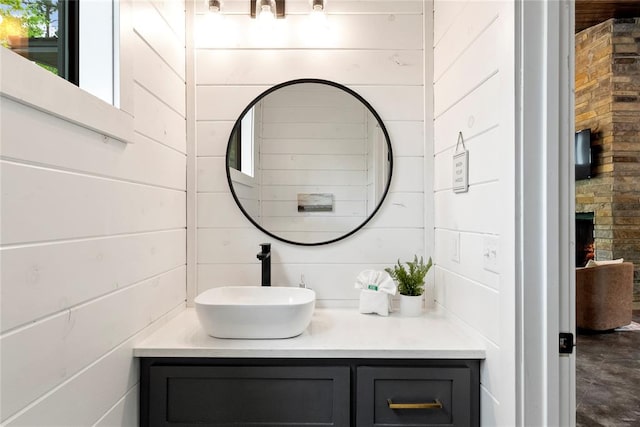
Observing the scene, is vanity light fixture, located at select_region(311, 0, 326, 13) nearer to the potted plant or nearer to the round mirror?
the round mirror

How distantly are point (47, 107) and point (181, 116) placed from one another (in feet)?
3.02

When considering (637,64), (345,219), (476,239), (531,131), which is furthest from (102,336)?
(637,64)

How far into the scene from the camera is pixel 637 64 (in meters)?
4.60

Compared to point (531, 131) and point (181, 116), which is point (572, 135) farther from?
point (181, 116)

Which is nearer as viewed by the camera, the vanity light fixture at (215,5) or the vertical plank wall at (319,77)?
the vanity light fixture at (215,5)

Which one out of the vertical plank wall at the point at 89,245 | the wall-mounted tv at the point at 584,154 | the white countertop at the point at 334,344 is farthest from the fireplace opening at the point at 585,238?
the vertical plank wall at the point at 89,245

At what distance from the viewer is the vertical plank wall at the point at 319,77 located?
177 cm

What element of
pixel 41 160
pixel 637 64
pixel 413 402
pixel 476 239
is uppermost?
pixel 637 64

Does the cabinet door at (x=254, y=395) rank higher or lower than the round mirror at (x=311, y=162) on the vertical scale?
lower

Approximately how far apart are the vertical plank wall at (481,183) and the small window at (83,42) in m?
1.12

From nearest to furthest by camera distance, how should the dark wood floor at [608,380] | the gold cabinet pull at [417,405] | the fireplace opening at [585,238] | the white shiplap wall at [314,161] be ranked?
the gold cabinet pull at [417,405] < the white shiplap wall at [314,161] < the dark wood floor at [608,380] < the fireplace opening at [585,238]

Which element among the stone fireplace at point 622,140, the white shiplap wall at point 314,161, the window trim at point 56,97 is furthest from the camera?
the stone fireplace at point 622,140

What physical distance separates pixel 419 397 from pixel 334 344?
0.32m

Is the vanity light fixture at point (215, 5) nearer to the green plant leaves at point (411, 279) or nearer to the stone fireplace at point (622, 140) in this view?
the green plant leaves at point (411, 279)
